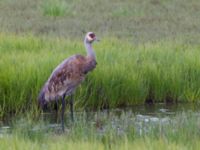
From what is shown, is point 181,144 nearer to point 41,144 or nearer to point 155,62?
point 41,144

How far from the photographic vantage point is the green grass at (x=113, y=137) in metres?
6.23

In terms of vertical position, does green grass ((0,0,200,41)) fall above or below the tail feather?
above

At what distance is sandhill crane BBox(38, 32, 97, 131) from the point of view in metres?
9.13

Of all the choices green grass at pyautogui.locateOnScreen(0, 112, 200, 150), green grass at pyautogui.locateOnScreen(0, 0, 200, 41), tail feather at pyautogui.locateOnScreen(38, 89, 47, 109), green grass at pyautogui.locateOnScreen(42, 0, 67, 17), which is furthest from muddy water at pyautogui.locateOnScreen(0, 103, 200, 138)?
green grass at pyautogui.locateOnScreen(42, 0, 67, 17)

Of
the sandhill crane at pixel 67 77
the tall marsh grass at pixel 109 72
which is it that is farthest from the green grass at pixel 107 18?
the sandhill crane at pixel 67 77

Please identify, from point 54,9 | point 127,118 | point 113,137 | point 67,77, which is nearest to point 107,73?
point 67,77

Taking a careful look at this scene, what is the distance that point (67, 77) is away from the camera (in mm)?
9375

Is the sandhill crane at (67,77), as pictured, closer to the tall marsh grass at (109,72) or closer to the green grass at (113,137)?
the tall marsh grass at (109,72)

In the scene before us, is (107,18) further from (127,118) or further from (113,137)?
(113,137)

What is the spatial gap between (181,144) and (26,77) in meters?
3.92

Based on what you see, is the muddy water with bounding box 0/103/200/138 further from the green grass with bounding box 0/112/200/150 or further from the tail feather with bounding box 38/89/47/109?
Result: the tail feather with bounding box 38/89/47/109

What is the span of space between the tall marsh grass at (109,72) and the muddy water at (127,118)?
0.84 feet

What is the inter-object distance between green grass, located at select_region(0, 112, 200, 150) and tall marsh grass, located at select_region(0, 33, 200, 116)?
178 cm

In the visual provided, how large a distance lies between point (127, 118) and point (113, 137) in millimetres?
1180
